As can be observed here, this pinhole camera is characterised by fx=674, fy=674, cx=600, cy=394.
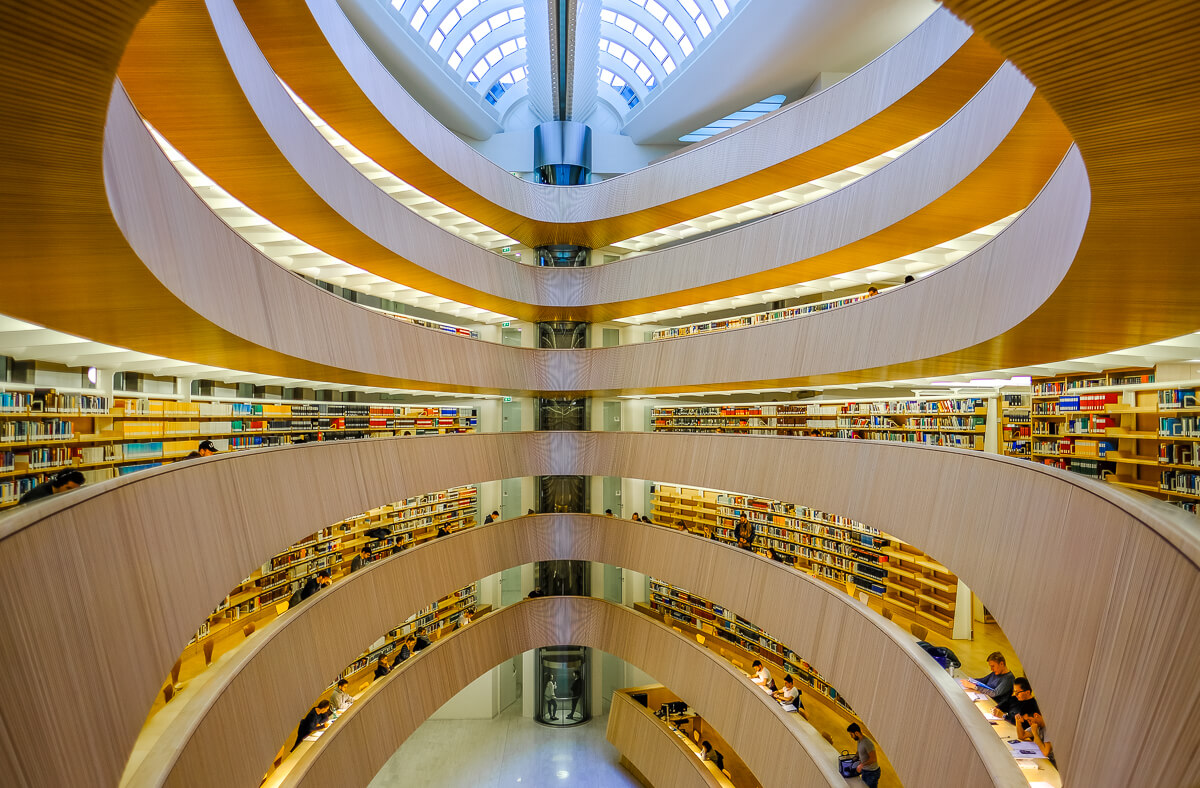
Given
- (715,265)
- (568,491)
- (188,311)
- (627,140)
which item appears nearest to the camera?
(188,311)

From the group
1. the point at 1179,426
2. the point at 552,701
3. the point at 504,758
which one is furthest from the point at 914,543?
the point at 552,701

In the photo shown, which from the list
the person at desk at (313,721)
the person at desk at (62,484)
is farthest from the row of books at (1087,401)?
the person at desk at (313,721)

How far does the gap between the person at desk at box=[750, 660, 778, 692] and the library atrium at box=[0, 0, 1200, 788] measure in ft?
0.36

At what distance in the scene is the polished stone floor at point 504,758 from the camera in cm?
1123

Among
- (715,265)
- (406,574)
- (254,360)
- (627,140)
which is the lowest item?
(406,574)

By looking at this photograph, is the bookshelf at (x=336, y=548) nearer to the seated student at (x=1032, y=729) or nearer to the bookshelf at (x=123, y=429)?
the bookshelf at (x=123, y=429)

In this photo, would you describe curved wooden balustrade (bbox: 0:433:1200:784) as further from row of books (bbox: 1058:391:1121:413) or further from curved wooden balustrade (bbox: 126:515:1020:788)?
row of books (bbox: 1058:391:1121:413)

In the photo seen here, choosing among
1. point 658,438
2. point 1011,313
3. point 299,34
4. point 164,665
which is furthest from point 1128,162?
point 658,438

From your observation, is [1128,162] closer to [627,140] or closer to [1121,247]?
[1121,247]

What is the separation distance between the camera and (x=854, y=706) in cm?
657

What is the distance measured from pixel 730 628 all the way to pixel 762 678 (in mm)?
2693

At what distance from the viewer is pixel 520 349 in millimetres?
12125

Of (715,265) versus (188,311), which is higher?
(715,265)

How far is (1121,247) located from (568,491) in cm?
1098
